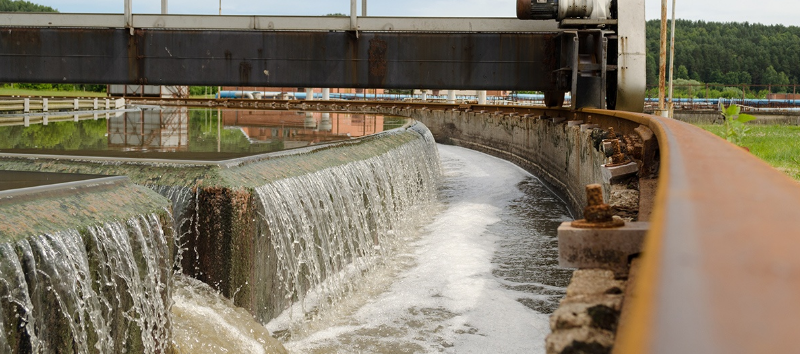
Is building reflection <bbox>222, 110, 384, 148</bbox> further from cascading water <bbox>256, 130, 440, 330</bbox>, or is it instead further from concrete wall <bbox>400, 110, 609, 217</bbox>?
concrete wall <bbox>400, 110, 609, 217</bbox>

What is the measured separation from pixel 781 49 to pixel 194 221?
167m

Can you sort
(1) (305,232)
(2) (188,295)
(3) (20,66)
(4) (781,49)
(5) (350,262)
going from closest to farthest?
(2) (188,295) → (1) (305,232) → (5) (350,262) → (3) (20,66) → (4) (781,49)

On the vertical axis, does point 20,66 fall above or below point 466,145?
above

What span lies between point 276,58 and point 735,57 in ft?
512

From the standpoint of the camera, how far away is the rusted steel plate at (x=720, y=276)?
858mm

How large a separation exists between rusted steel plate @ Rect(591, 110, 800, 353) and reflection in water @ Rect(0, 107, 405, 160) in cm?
707

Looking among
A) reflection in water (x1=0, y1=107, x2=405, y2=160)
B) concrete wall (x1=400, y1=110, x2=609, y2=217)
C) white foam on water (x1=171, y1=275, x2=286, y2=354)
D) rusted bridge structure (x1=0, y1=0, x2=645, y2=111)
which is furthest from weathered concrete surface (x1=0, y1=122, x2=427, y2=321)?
rusted bridge structure (x1=0, y1=0, x2=645, y2=111)

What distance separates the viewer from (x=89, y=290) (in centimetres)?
457

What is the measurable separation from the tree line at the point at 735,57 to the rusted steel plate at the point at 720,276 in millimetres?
151373

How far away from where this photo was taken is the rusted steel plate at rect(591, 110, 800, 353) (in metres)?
0.86

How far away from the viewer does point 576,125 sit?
16.1m

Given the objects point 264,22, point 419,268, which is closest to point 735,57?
point 264,22

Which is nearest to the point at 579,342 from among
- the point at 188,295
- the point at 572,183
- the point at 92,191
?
the point at 92,191

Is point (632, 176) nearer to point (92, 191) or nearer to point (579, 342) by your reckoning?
point (92, 191)
